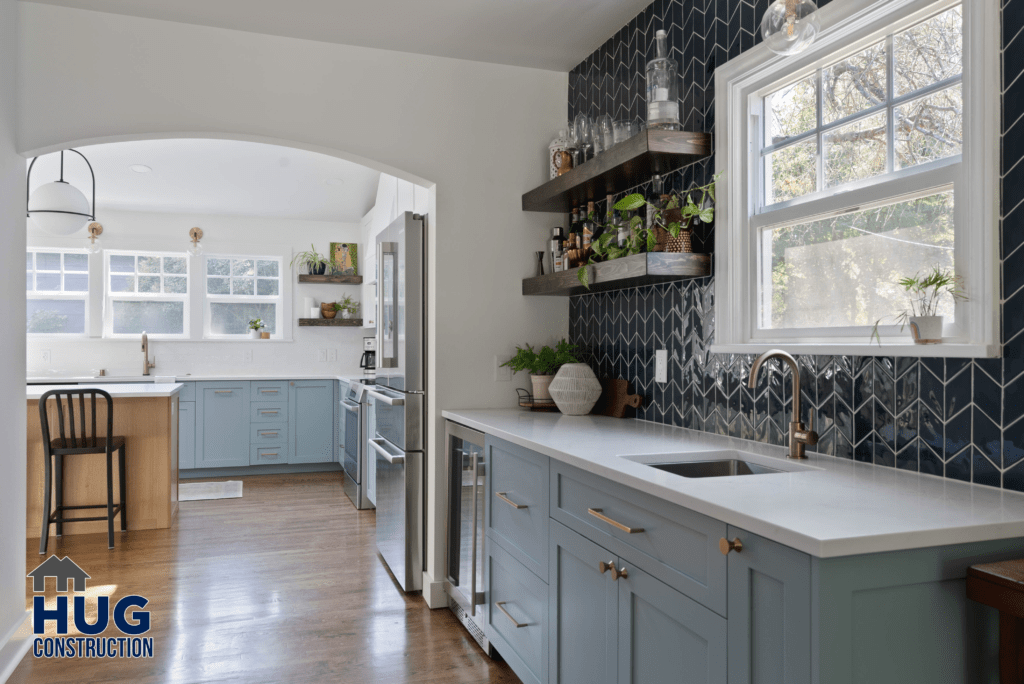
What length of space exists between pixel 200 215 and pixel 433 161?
450 cm

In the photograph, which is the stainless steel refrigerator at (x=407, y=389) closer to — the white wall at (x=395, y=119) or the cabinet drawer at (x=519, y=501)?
the white wall at (x=395, y=119)

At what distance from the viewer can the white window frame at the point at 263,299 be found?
698cm

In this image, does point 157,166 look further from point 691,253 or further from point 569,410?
point 691,253

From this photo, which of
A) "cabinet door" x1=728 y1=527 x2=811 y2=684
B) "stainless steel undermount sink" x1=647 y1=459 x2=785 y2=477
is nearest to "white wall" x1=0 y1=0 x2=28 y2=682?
"stainless steel undermount sink" x1=647 y1=459 x2=785 y2=477

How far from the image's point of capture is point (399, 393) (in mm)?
3455

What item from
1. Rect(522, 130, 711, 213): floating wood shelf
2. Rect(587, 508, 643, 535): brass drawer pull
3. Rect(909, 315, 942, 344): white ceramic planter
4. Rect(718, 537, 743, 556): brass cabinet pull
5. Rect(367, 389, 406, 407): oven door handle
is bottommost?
Rect(587, 508, 643, 535): brass drawer pull

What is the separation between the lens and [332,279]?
7090 mm

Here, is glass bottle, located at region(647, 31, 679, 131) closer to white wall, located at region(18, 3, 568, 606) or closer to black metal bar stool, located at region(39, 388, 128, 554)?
white wall, located at region(18, 3, 568, 606)

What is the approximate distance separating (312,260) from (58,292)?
7.51ft

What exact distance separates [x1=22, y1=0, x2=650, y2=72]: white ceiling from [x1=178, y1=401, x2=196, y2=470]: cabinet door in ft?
13.4

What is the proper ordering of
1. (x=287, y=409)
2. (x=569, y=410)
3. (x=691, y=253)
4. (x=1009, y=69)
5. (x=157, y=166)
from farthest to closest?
(x=287, y=409), (x=157, y=166), (x=569, y=410), (x=691, y=253), (x=1009, y=69)

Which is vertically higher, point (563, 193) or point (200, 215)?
point (200, 215)

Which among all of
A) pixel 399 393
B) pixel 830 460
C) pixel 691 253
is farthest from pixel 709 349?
pixel 399 393

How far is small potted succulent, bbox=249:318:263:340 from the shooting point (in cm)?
703
